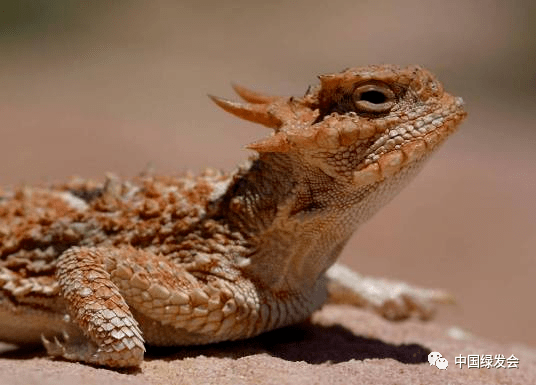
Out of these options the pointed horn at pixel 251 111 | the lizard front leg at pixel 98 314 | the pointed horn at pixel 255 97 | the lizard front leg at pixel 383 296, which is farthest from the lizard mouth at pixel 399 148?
the lizard front leg at pixel 383 296

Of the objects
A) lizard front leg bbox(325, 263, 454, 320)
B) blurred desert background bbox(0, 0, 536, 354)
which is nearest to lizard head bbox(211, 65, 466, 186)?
blurred desert background bbox(0, 0, 536, 354)

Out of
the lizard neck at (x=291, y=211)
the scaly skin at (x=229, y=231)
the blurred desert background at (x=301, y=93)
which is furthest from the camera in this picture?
the blurred desert background at (x=301, y=93)

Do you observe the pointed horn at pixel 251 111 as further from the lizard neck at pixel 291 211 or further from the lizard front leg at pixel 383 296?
the lizard front leg at pixel 383 296

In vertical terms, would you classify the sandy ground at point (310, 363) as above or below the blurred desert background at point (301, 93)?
below

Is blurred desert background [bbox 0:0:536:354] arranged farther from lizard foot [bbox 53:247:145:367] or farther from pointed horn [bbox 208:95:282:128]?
lizard foot [bbox 53:247:145:367]

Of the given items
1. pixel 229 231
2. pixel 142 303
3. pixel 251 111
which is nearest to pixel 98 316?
pixel 142 303

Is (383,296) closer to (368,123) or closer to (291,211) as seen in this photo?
(291,211)
